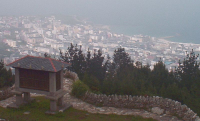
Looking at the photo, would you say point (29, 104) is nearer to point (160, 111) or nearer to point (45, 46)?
point (160, 111)

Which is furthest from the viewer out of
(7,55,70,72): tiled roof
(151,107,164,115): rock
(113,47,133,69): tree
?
(113,47,133,69): tree

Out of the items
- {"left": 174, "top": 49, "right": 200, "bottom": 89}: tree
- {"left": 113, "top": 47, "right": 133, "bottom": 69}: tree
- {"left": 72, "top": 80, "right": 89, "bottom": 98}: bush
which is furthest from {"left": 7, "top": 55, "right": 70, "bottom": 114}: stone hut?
{"left": 113, "top": 47, "right": 133, "bottom": 69}: tree

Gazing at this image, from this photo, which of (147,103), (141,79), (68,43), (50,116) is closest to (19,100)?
(50,116)

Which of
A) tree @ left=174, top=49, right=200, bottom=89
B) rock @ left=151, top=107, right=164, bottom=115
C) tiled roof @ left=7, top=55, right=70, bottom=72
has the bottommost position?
rock @ left=151, top=107, right=164, bottom=115

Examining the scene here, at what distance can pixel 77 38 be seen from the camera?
164ft

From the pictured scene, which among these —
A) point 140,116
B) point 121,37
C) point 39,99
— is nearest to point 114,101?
point 140,116

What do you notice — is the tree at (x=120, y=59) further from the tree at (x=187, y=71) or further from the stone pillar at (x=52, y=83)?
the stone pillar at (x=52, y=83)

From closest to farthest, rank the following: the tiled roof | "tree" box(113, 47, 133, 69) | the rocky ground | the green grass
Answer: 1. the green grass
2. the tiled roof
3. the rocky ground
4. "tree" box(113, 47, 133, 69)

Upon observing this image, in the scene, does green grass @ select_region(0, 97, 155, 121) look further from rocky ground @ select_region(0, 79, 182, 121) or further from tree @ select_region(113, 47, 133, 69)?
tree @ select_region(113, 47, 133, 69)

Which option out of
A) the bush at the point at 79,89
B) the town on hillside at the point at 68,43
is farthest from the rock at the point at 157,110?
the town on hillside at the point at 68,43

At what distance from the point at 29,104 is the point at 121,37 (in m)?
45.3

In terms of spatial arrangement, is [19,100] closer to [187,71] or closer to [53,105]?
[53,105]

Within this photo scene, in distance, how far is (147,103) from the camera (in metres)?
9.70

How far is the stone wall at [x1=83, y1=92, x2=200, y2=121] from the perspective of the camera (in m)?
8.82
